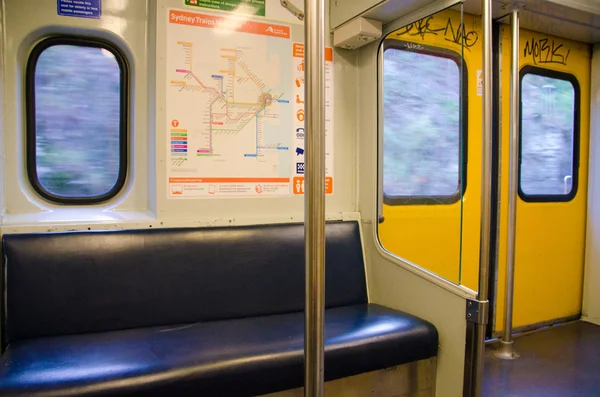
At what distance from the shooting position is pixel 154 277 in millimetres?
2143

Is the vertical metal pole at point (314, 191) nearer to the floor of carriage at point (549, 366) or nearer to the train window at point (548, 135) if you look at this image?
the floor of carriage at point (549, 366)

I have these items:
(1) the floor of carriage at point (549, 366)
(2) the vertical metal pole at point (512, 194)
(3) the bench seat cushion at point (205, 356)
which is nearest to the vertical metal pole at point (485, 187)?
(3) the bench seat cushion at point (205, 356)

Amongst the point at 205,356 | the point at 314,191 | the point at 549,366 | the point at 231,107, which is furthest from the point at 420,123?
the point at 314,191

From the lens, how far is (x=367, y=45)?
2717 mm

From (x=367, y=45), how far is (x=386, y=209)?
1.05 meters

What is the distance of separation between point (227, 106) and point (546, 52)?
2.68 m

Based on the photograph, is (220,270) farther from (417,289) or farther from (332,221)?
(417,289)

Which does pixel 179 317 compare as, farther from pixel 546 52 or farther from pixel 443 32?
pixel 546 52

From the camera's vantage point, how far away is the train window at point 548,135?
3375 millimetres

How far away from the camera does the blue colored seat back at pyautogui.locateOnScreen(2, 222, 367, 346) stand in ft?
6.38

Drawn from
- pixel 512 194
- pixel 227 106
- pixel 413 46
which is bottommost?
pixel 512 194

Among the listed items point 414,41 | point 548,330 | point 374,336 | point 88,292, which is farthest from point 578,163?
point 88,292

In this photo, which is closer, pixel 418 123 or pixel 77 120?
pixel 77 120

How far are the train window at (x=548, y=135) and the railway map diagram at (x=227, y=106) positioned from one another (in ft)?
6.59
